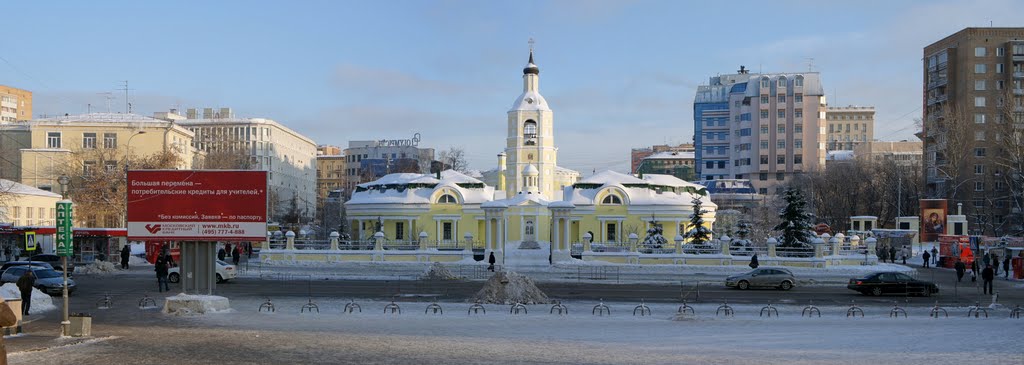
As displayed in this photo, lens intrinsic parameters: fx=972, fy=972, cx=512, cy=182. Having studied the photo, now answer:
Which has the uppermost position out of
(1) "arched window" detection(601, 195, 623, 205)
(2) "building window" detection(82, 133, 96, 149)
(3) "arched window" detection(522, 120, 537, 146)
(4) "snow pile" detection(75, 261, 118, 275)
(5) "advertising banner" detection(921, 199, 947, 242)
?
(3) "arched window" detection(522, 120, 537, 146)

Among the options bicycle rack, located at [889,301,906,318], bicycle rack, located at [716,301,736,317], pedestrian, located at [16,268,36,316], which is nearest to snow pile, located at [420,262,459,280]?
bicycle rack, located at [716,301,736,317]

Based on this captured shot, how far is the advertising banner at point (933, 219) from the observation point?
68.3 metres

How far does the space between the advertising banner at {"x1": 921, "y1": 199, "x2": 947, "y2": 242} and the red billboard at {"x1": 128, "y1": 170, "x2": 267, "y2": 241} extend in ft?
181

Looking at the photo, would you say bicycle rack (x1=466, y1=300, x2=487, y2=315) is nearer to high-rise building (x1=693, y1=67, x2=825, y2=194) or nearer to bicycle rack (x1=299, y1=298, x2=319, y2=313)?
bicycle rack (x1=299, y1=298, x2=319, y2=313)

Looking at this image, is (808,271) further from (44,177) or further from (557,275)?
(44,177)

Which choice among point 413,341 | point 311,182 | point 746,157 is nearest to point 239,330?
point 413,341

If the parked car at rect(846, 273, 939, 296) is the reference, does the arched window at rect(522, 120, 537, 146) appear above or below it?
above

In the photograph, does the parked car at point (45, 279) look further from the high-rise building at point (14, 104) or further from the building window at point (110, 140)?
the high-rise building at point (14, 104)

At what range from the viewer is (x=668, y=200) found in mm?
73875

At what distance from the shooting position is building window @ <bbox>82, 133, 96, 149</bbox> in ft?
254

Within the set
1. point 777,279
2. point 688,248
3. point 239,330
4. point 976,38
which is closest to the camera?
point 239,330

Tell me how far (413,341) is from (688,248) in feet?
104

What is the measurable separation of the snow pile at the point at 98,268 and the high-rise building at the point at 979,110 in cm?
6819

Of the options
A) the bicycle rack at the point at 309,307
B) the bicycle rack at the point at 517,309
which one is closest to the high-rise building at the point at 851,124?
the bicycle rack at the point at 517,309
